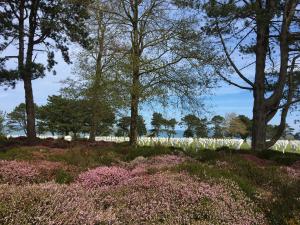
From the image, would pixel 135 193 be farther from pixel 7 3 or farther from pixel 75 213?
pixel 7 3

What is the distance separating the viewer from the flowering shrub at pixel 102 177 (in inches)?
349

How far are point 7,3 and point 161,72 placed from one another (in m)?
9.30

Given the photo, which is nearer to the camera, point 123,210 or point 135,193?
point 123,210

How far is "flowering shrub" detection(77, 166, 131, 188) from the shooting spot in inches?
349

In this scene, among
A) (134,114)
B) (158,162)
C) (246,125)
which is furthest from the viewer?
(246,125)

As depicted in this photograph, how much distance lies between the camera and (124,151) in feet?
50.5

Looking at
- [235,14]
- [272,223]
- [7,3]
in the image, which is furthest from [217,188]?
[7,3]

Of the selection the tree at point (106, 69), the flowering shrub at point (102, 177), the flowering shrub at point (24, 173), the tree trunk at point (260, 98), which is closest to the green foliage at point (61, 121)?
the tree at point (106, 69)

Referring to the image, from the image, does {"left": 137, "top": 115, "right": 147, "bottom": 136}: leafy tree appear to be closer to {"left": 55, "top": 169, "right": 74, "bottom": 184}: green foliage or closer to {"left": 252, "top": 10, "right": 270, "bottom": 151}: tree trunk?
{"left": 252, "top": 10, "right": 270, "bottom": 151}: tree trunk

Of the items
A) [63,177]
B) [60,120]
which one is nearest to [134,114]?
[63,177]

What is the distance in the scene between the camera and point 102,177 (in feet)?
29.6

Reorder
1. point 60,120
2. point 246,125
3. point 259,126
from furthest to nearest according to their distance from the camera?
point 246,125
point 60,120
point 259,126

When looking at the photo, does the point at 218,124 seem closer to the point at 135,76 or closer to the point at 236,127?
the point at 236,127

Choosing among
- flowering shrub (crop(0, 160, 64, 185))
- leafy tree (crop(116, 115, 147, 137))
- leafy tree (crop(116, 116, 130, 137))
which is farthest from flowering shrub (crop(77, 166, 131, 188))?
leafy tree (crop(116, 116, 130, 137))
